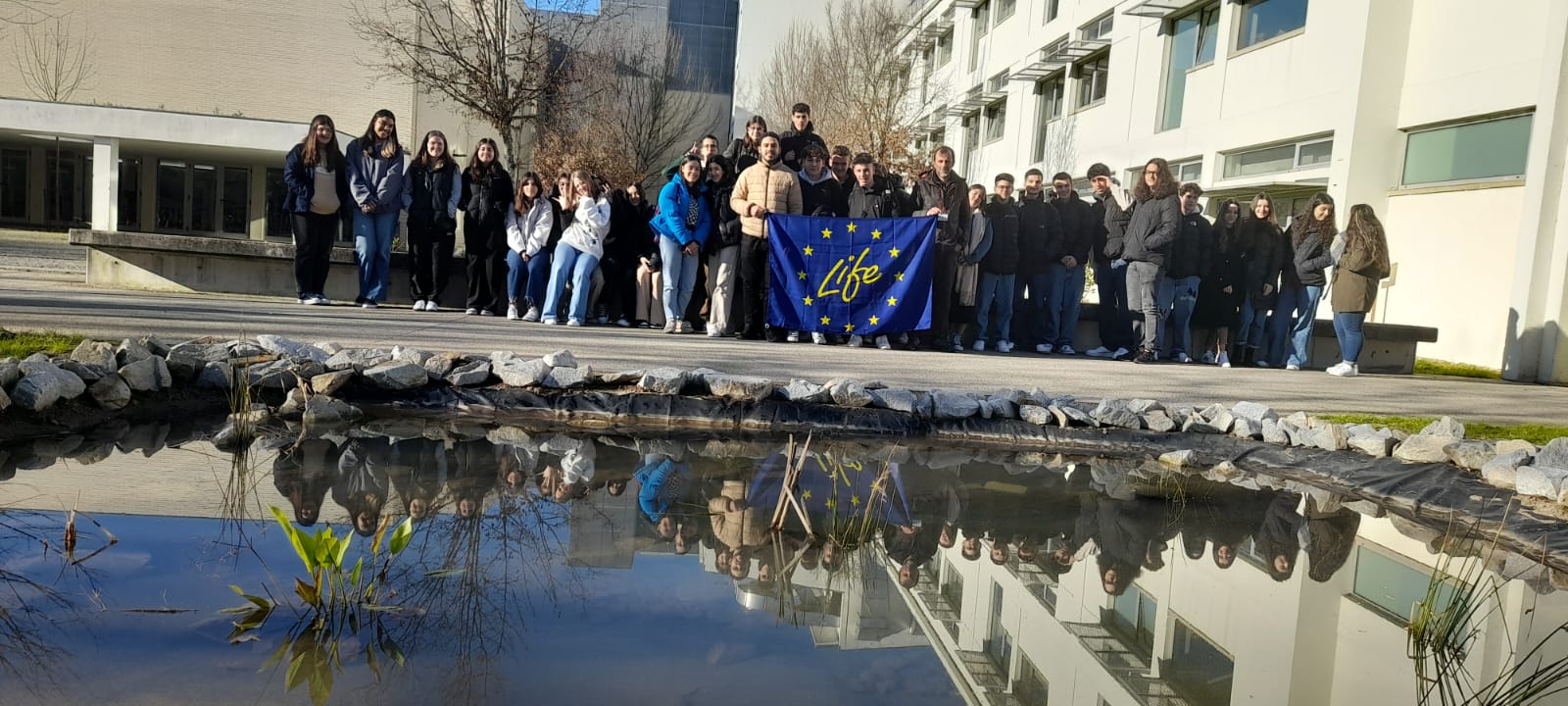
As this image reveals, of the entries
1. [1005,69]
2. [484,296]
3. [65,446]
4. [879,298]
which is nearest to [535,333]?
[484,296]

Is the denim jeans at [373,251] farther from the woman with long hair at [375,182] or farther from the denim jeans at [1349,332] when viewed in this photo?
the denim jeans at [1349,332]

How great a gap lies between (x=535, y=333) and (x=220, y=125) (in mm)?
20770

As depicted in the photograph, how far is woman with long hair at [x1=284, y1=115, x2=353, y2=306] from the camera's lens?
11875 millimetres

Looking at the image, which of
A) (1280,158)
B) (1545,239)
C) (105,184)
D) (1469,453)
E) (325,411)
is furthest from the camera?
(105,184)

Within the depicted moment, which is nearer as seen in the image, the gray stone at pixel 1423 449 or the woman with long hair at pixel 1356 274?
the gray stone at pixel 1423 449

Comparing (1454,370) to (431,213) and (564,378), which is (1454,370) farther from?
Answer: (431,213)

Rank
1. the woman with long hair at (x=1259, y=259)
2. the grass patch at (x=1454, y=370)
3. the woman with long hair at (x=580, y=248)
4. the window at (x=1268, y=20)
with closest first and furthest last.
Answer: the woman with long hair at (x=580, y=248)
the woman with long hair at (x=1259, y=259)
the grass patch at (x=1454, y=370)
the window at (x=1268, y=20)

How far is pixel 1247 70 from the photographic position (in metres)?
19.1

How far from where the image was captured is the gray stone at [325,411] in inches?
254

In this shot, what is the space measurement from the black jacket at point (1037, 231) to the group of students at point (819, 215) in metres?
0.02

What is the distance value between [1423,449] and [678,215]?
7.09m

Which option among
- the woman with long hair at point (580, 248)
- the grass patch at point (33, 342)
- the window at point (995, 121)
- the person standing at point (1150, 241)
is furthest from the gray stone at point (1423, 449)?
the window at point (995, 121)

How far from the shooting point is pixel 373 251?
12688 millimetres

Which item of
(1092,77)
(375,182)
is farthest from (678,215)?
(1092,77)
